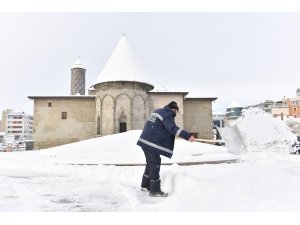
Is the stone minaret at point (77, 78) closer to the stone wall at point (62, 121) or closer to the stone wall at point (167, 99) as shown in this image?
the stone wall at point (62, 121)

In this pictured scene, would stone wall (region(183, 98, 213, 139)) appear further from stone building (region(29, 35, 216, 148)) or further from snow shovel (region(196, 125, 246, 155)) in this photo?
snow shovel (region(196, 125, 246, 155))

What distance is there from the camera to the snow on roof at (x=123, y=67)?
81.0 ft

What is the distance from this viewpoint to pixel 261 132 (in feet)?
25.3

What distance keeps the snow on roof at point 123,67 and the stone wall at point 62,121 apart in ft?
10.6

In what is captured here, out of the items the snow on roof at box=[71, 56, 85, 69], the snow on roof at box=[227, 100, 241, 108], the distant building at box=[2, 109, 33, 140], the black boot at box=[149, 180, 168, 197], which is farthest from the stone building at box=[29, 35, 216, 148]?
the distant building at box=[2, 109, 33, 140]

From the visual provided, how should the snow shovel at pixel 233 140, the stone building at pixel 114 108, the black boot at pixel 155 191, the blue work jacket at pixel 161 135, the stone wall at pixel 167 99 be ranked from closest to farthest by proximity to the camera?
the black boot at pixel 155 191, the blue work jacket at pixel 161 135, the snow shovel at pixel 233 140, the stone building at pixel 114 108, the stone wall at pixel 167 99

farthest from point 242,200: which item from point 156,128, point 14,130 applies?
point 14,130

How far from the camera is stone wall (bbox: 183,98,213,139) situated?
27.5m

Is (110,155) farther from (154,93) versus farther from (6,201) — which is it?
(154,93)

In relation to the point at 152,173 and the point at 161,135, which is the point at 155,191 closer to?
the point at 152,173

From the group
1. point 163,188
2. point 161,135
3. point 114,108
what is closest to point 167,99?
point 114,108

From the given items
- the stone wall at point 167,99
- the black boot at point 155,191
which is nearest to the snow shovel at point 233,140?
the black boot at point 155,191

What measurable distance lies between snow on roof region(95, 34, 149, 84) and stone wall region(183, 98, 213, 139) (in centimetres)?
544

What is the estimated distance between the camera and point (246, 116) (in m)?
7.99
